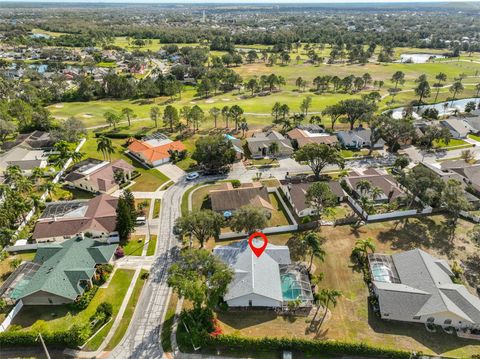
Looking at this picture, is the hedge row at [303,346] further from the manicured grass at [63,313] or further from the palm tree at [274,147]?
the palm tree at [274,147]

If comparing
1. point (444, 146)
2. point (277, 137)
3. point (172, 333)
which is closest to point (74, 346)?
point (172, 333)

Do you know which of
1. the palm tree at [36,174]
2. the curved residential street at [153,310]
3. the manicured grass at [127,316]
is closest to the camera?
the curved residential street at [153,310]

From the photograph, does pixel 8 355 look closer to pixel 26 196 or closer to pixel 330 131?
pixel 26 196

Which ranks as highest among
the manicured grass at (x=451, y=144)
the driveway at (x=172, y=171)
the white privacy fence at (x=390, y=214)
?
the white privacy fence at (x=390, y=214)

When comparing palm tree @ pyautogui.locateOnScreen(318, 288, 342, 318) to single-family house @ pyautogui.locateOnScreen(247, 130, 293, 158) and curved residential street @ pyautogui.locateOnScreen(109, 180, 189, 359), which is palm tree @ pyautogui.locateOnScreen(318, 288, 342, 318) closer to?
curved residential street @ pyautogui.locateOnScreen(109, 180, 189, 359)

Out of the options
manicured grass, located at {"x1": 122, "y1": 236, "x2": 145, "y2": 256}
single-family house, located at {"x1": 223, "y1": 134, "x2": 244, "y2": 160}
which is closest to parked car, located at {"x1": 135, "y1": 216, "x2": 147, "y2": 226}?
manicured grass, located at {"x1": 122, "y1": 236, "x2": 145, "y2": 256}

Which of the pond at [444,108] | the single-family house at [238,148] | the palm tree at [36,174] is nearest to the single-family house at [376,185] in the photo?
the single-family house at [238,148]

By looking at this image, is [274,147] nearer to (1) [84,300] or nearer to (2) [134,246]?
(2) [134,246]
